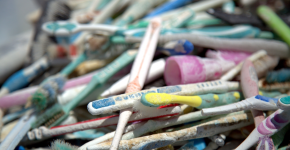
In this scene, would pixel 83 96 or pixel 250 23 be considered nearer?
pixel 83 96

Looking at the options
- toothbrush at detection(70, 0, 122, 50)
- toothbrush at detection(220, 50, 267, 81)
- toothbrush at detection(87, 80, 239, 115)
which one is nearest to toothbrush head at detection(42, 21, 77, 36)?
toothbrush at detection(70, 0, 122, 50)

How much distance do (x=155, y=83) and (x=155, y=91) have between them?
19 cm

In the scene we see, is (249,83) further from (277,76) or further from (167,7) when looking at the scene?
(167,7)

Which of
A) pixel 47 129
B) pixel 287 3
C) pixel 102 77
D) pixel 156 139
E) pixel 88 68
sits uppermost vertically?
pixel 287 3

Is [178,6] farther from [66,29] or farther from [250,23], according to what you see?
[66,29]

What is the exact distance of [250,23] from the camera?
0.82 metres

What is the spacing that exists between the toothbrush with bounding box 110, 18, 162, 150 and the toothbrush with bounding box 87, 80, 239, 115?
0.09 feet

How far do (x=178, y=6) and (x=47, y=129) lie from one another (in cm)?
83

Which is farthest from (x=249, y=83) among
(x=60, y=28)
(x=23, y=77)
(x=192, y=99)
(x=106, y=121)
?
(x=23, y=77)

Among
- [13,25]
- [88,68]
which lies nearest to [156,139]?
[88,68]

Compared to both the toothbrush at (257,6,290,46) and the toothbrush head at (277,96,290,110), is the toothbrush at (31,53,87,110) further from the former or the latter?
the toothbrush at (257,6,290,46)

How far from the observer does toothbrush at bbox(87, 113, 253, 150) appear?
1.55 ft

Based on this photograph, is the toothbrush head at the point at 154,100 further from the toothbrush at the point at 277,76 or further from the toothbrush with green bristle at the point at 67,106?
the toothbrush at the point at 277,76

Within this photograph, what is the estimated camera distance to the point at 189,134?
518mm
